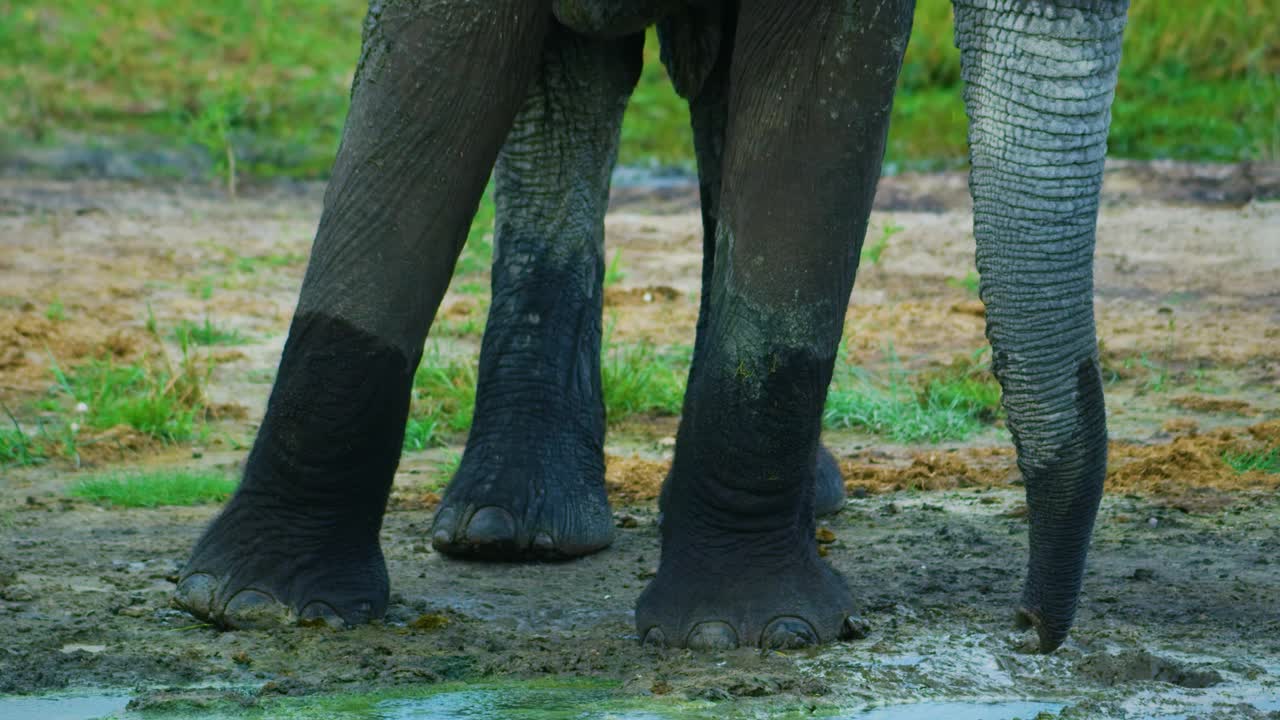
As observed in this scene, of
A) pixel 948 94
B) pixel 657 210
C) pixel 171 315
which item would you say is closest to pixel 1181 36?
pixel 948 94

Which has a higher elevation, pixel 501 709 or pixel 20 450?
pixel 20 450

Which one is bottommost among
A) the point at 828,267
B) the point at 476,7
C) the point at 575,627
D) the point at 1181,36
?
the point at 575,627

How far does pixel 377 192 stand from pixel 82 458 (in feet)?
7.44

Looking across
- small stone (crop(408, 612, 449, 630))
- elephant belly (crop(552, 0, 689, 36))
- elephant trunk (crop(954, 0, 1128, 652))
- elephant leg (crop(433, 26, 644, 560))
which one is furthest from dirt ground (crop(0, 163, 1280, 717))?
elephant belly (crop(552, 0, 689, 36))

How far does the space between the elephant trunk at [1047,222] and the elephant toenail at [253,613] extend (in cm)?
151

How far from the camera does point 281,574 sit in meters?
4.00

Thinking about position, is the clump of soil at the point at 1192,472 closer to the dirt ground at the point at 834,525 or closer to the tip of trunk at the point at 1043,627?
the dirt ground at the point at 834,525

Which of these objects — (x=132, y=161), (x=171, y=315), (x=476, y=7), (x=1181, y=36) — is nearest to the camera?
(x=476, y=7)

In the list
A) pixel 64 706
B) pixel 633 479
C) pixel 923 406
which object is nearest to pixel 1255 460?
pixel 923 406

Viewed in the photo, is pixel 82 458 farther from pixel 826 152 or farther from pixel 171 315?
pixel 826 152

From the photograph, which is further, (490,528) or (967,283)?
(967,283)

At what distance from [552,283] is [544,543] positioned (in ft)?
2.18

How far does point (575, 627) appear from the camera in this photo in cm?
407

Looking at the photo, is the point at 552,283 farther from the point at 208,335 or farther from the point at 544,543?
the point at 208,335
